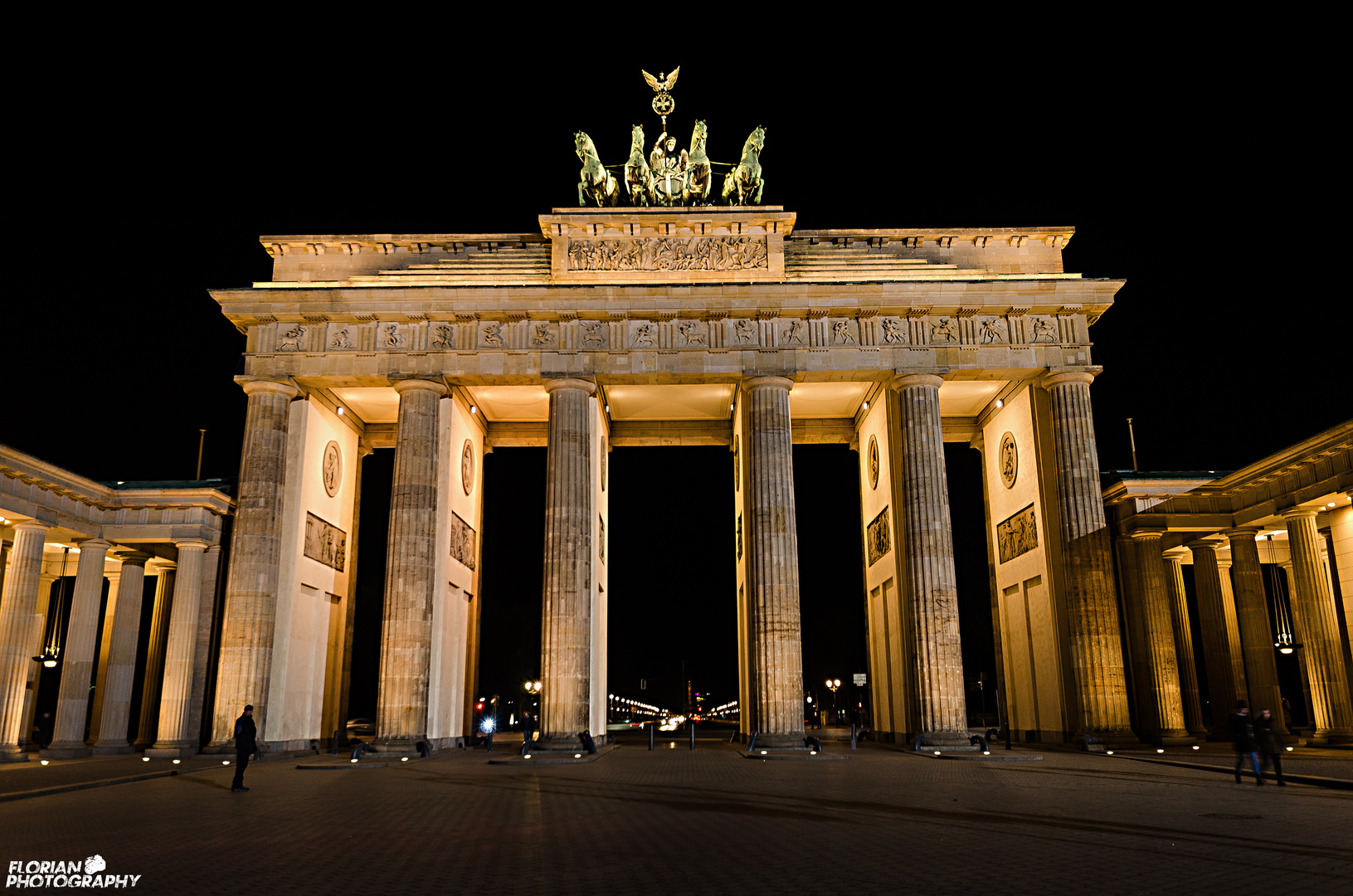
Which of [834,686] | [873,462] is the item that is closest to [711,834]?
[873,462]

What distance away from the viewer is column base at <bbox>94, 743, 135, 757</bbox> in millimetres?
31859

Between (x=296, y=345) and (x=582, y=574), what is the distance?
1237cm

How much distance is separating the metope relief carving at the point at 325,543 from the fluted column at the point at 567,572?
848 centimetres

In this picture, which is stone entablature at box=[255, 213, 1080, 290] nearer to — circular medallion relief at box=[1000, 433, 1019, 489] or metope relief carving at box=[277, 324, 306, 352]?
metope relief carving at box=[277, 324, 306, 352]

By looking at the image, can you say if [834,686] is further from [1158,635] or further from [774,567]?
[774,567]

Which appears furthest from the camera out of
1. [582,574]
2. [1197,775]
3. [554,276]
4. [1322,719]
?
[554,276]

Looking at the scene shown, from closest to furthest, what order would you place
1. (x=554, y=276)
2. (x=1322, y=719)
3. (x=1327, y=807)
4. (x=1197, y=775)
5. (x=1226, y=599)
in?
(x=1327, y=807)
(x=1197, y=775)
(x=1322, y=719)
(x=554, y=276)
(x=1226, y=599)

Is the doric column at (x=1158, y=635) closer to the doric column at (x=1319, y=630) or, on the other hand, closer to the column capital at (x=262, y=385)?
the doric column at (x=1319, y=630)

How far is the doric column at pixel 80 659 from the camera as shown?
31.1 metres

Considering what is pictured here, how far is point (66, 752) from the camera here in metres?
30.5

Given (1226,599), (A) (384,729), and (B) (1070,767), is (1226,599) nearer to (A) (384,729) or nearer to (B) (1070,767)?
(B) (1070,767)

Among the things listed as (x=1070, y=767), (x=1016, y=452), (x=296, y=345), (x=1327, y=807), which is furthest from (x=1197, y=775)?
(x=296, y=345)

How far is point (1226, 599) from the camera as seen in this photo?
124ft

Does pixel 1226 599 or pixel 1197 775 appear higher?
pixel 1226 599
